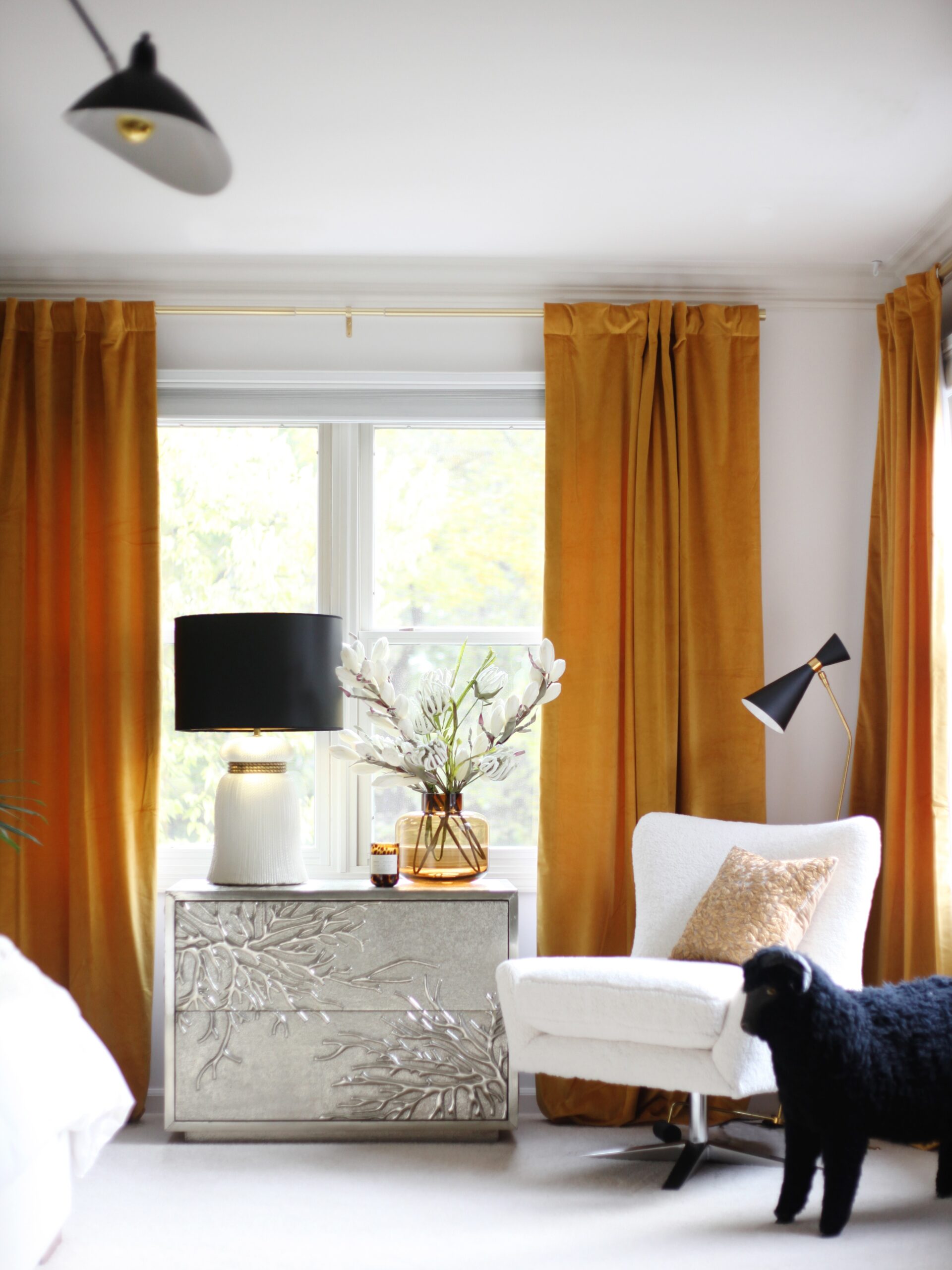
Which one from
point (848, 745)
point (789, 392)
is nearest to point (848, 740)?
point (848, 745)

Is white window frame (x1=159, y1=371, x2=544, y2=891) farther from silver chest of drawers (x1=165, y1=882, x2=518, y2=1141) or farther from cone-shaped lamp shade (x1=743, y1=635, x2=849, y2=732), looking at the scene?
cone-shaped lamp shade (x1=743, y1=635, x2=849, y2=732)

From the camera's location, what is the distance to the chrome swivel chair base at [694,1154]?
258 centimetres

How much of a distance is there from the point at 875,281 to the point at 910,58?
1.16 m

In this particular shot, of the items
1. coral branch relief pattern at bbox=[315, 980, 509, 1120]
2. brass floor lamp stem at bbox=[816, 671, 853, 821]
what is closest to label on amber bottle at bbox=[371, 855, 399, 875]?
coral branch relief pattern at bbox=[315, 980, 509, 1120]

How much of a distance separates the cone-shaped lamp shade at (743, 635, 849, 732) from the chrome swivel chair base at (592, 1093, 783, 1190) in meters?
1.00

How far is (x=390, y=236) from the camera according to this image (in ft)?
10.4

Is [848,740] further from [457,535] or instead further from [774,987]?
[457,535]

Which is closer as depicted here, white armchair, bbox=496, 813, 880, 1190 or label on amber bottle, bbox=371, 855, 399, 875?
white armchair, bbox=496, 813, 880, 1190

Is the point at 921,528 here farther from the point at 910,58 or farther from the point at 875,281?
the point at 910,58

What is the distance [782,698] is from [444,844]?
1044mm

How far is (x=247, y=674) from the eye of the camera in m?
2.92

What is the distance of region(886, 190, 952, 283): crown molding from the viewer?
3.02 m

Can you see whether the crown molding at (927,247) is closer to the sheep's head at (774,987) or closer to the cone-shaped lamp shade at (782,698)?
the cone-shaped lamp shade at (782,698)

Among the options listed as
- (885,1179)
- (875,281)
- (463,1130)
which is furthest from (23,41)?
(885,1179)
